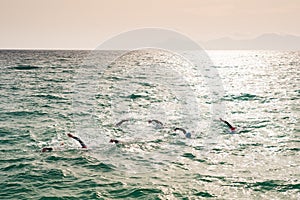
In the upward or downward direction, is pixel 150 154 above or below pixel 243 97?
below

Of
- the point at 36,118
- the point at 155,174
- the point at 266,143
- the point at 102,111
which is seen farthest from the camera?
the point at 102,111

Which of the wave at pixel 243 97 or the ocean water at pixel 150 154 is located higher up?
the wave at pixel 243 97

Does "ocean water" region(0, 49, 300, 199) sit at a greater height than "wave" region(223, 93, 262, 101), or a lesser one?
lesser

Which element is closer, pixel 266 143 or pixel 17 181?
pixel 17 181

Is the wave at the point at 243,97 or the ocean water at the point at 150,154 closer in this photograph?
the ocean water at the point at 150,154

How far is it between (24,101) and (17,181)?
2796 centimetres

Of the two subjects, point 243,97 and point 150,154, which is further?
point 243,97

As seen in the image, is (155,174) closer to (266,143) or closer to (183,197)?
(183,197)

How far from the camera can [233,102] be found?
43.2m

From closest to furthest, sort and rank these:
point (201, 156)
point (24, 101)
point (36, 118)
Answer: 1. point (201, 156)
2. point (36, 118)
3. point (24, 101)

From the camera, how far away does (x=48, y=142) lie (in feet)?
75.0

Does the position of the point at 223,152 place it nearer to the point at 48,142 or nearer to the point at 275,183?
the point at 275,183

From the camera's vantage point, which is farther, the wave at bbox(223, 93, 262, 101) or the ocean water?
the wave at bbox(223, 93, 262, 101)

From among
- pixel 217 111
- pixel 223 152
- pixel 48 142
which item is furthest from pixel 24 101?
pixel 223 152
